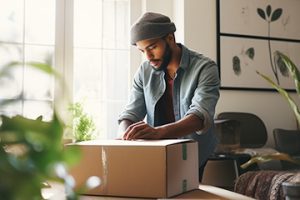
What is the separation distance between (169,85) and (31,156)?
1.47m

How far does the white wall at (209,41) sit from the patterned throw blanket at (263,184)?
879 mm

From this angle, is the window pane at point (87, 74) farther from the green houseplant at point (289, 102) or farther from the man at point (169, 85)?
the green houseplant at point (289, 102)

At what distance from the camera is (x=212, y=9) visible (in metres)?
3.38

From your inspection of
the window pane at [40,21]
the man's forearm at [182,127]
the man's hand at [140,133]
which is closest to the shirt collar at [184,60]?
the man's forearm at [182,127]

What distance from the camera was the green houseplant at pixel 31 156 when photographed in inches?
5.9

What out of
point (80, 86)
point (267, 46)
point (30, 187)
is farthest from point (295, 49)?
point (30, 187)

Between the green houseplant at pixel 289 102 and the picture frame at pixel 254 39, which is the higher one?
the picture frame at pixel 254 39

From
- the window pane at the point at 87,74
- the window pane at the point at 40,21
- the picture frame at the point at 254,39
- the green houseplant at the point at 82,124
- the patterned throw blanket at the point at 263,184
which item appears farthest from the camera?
the picture frame at the point at 254,39

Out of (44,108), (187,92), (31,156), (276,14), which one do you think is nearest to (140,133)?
(187,92)

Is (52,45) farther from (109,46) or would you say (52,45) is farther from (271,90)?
(271,90)

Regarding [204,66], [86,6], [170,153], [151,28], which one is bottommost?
[170,153]

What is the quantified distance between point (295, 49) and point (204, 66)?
2.48 meters

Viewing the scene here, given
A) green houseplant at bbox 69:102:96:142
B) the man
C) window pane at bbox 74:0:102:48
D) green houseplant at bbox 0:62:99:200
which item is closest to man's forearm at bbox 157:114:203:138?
the man

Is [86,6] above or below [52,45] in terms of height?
above
